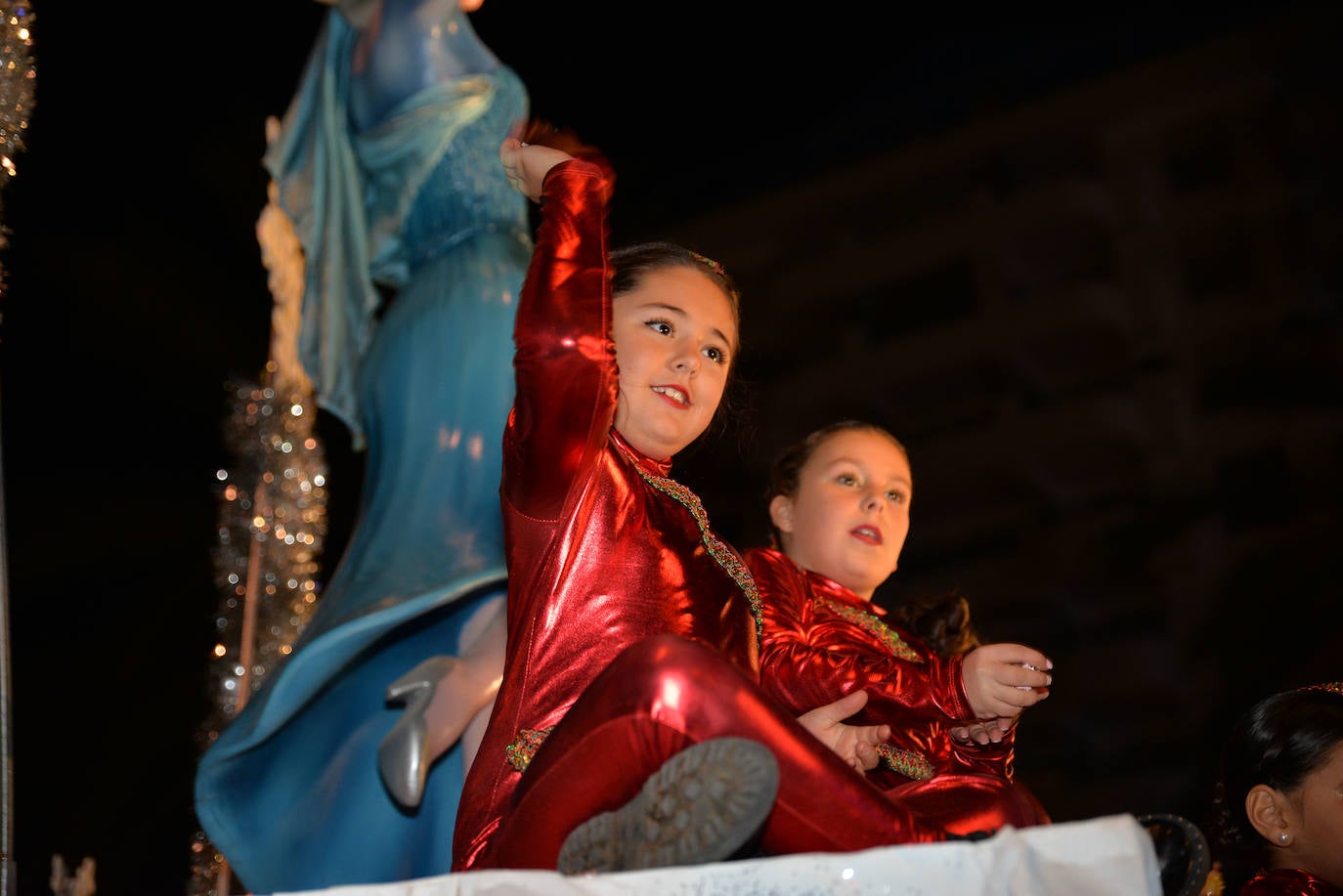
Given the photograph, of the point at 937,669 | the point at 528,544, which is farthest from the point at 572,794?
the point at 937,669

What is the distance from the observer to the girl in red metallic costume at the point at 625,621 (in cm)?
98

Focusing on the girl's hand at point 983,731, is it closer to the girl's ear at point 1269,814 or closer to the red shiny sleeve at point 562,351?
the girl's ear at point 1269,814

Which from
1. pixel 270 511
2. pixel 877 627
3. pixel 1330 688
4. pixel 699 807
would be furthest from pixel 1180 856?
pixel 270 511

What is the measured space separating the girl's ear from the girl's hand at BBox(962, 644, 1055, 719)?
17.1 inches

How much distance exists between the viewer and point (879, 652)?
5.19 ft

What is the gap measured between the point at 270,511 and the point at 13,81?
0.94 m

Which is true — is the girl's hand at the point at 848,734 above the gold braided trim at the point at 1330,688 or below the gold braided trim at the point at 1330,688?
below

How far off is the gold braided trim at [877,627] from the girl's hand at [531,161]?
→ 602 millimetres

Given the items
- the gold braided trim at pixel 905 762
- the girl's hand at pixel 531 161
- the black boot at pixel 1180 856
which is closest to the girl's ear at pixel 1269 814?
the gold braided trim at pixel 905 762

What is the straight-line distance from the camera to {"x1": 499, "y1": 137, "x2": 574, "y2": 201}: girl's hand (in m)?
1.29

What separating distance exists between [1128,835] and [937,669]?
515 mm

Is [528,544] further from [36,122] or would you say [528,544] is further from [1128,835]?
[36,122]

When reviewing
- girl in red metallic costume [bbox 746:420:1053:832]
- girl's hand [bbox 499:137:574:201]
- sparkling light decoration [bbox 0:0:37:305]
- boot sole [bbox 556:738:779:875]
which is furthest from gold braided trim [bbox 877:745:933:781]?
sparkling light decoration [bbox 0:0:37:305]

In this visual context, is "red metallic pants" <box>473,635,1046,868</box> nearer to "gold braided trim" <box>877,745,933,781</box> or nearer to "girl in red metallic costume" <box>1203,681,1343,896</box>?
"gold braided trim" <box>877,745,933,781</box>
